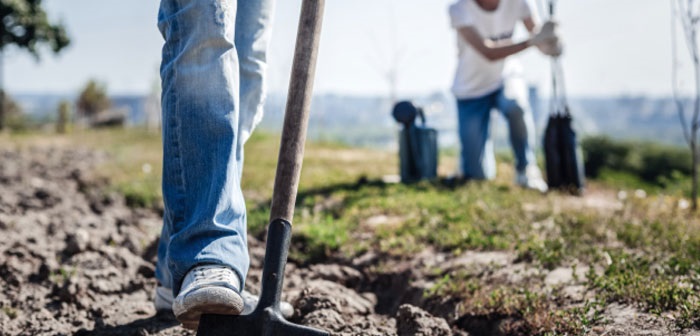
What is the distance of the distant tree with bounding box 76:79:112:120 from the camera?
4166 centimetres

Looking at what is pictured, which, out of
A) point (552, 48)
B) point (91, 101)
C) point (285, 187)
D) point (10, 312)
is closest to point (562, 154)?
point (552, 48)

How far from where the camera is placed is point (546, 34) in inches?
220

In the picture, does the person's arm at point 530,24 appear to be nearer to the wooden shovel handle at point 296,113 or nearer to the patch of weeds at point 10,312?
the wooden shovel handle at point 296,113

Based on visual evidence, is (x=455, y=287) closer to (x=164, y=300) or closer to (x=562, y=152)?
(x=164, y=300)

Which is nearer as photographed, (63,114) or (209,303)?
(209,303)

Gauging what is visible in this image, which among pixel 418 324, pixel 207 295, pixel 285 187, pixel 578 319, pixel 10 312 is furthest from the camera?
pixel 10 312

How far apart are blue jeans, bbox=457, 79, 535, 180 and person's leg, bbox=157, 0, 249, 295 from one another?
460 cm

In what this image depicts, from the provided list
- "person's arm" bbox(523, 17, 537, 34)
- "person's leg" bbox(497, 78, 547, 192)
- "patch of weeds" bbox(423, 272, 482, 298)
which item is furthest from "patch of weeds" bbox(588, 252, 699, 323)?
"person's arm" bbox(523, 17, 537, 34)

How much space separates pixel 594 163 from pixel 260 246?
11597 mm

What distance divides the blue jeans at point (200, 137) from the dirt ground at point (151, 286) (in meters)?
0.54

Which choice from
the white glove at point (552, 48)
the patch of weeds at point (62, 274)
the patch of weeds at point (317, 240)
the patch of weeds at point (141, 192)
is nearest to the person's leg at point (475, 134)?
the white glove at point (552, 48)

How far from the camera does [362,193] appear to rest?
538cm

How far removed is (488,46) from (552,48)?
1.91ft

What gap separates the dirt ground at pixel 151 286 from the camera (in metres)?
2.36
